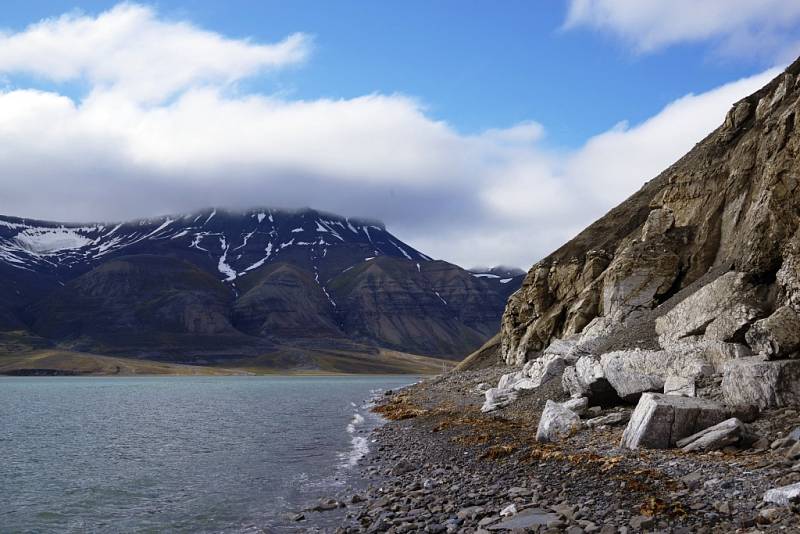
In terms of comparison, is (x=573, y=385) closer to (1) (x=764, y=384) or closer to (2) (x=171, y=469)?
(1) (x=764, y=384)

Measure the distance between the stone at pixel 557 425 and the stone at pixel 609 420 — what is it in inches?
21.6

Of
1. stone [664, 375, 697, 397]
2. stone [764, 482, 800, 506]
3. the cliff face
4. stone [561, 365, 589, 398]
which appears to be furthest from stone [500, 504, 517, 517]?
stone [561, 365, 589, 398]

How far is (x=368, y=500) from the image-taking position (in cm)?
2620

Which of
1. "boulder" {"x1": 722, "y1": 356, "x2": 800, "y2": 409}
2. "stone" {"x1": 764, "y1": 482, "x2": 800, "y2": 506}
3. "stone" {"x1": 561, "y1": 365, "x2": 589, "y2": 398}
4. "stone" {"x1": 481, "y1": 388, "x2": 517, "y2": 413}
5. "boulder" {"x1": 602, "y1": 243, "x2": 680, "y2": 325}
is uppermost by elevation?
"boulder" {"x1": 602, "y1": 243, "x2": 680, "y2": 325}

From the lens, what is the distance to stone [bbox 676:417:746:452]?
21.6 meters

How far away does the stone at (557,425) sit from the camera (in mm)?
30641

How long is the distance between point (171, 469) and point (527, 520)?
24.8 meters

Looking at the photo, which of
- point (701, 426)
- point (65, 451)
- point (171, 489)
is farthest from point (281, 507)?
point (65, 451)

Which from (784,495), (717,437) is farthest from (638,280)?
(784,495)

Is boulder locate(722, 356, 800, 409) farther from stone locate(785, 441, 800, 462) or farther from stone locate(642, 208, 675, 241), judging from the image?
stone locate(642, 208, 675, 241)

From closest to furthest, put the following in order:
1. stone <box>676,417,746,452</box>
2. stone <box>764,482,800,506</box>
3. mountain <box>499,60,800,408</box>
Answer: stone <box>764,482,800,506</box> → stone <box>676,417,746,452</box> → mountain <box>499,60,800,408</box>

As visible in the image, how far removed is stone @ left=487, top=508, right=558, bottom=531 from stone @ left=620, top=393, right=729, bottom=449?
6.63 m

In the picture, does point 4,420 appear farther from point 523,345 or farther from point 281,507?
point 523,345

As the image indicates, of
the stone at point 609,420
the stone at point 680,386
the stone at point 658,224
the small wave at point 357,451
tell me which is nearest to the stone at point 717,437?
the stone at point 680,386
